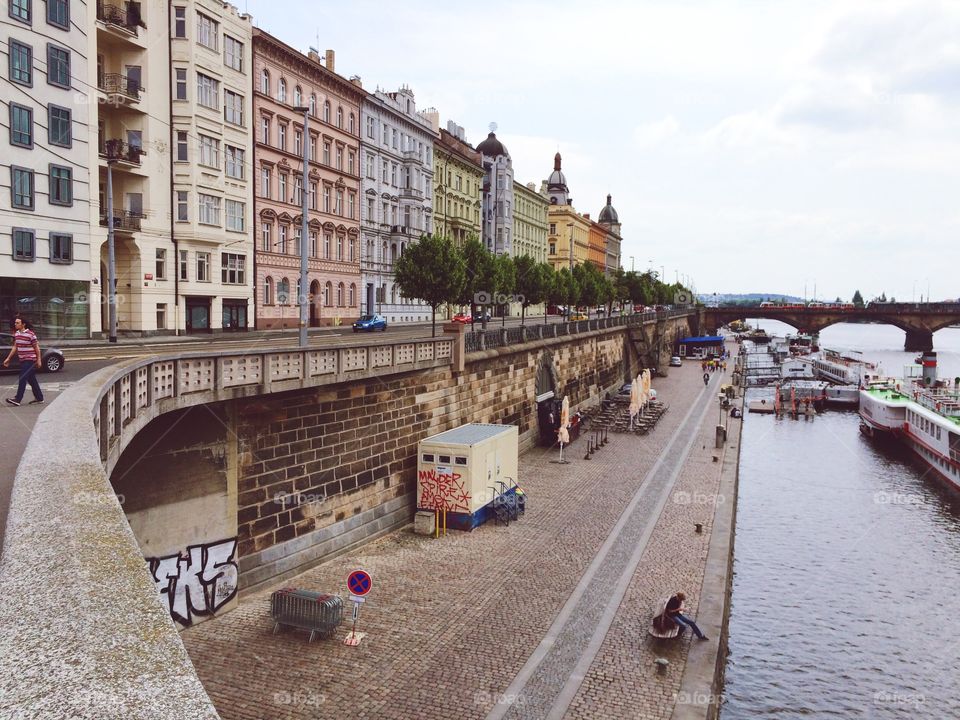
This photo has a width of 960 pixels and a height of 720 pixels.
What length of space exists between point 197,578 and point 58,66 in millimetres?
29099

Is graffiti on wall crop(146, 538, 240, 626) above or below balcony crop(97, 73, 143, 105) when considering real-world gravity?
below

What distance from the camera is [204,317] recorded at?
49875 mm

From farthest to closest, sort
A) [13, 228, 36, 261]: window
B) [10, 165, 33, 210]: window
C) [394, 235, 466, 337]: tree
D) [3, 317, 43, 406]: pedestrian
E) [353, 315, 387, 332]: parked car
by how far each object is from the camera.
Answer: [353, 315, 387, 332]: parked car < [394, 235, 466, 337]: tree < [13, 228, 36, 261]: window < [10, 165, 33, 210]: window < [3, 317, 43, 406]: pedestrian

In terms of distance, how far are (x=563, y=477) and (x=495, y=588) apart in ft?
49.3

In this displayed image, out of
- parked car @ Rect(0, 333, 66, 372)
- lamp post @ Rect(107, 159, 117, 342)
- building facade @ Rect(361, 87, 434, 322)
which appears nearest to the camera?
parked car @ Rect(0, 333, 66, 372)

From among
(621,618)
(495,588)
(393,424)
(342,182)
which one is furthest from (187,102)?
(621,618)

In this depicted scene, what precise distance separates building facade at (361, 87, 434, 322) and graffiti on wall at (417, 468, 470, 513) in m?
41.2

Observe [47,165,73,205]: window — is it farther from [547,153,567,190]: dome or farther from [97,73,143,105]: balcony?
[547,153,567,190]: dome

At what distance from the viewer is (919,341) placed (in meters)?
140

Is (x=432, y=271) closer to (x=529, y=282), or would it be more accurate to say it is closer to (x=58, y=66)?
(x=58, y=66)

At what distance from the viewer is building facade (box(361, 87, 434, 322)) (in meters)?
68.1

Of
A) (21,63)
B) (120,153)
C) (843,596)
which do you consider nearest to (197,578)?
(843,596)

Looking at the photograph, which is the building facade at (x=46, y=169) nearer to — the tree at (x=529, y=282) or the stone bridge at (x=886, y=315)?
the tree at (x=529, y=282)

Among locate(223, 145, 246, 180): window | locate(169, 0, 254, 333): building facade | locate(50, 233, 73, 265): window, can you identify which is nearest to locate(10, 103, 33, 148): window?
locate(50, 233, 73, 265): window
